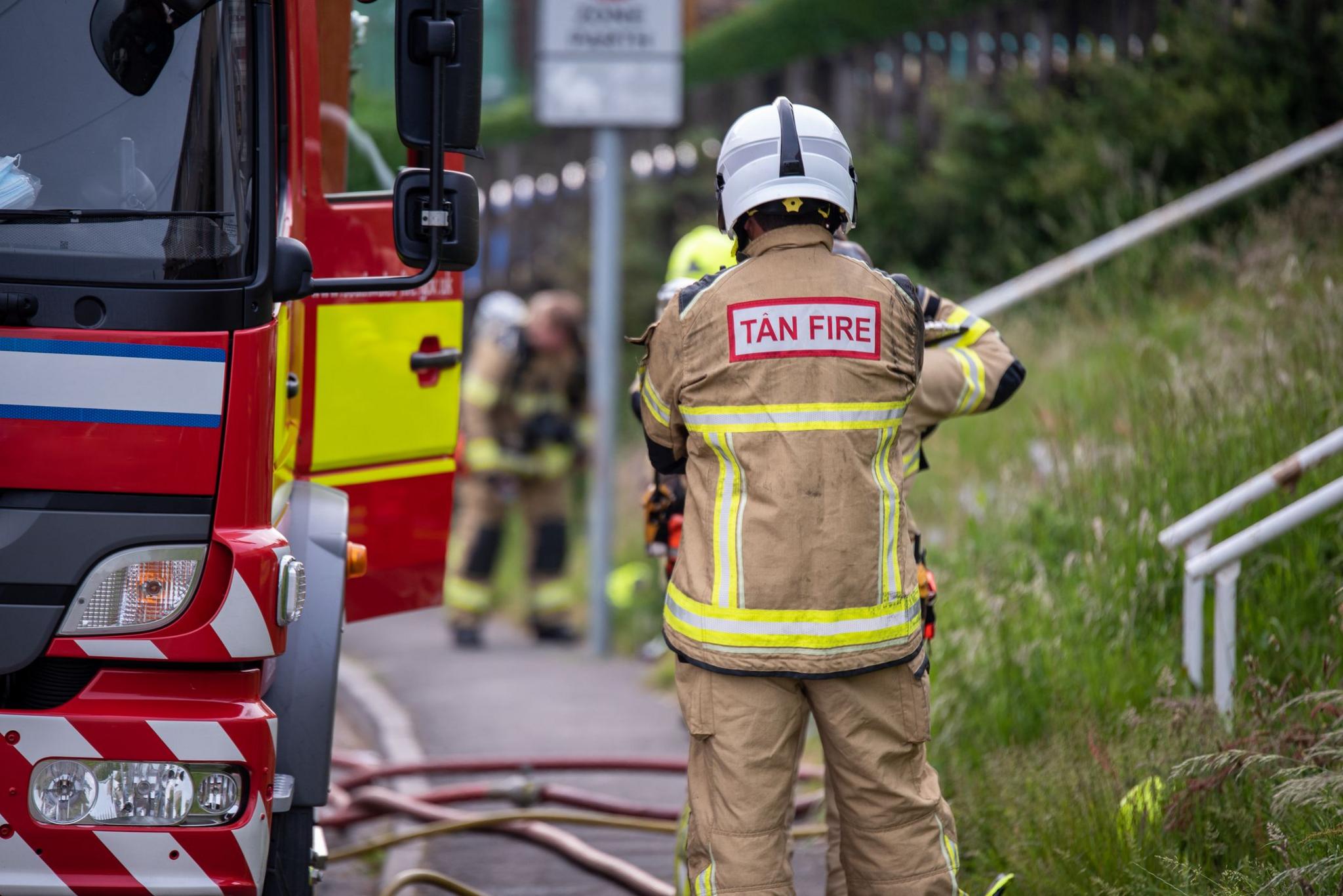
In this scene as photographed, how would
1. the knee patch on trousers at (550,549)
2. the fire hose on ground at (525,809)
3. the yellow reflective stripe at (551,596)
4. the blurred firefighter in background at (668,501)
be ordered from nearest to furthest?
the blurred firefighter in background at (668,501), the fire hose on ground at (525,809), the yellow reflective stripe at (551,596), the knee patch on trousers at (550,549)

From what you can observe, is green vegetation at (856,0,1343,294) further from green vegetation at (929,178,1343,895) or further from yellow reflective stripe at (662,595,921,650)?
yellow reflective stripe at (662,595,921,650)

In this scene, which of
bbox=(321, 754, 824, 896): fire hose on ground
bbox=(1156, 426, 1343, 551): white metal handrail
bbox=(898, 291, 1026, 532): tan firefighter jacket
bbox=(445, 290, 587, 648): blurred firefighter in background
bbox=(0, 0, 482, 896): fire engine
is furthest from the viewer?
bbox=(445, 290, 587, 648): blurred firefighter in background

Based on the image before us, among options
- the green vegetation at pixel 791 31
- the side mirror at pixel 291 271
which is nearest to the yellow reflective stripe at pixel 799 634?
the side mirror at pixel 291 271

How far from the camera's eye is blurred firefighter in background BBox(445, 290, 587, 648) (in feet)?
31.9

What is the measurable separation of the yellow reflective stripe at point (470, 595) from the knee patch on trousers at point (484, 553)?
0.24 feet

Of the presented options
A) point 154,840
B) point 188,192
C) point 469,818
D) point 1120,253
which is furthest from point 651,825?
point 1120,253

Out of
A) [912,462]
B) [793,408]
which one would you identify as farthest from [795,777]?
[912,462]

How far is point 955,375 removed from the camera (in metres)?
3.63

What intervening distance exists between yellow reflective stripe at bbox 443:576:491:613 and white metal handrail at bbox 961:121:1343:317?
3.74 m

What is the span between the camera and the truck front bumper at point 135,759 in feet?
9.56

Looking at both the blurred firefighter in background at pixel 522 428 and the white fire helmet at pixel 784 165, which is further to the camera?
the blurred firefighter in background at pixel 522 428

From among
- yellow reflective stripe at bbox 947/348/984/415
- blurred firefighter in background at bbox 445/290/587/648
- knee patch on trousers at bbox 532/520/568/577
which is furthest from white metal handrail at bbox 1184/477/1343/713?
blurred firefighter in background at bbox 445/290/587/648

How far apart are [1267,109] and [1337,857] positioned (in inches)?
223

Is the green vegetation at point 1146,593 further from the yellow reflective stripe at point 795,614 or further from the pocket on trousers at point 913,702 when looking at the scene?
the yellow reflective stripe at point 795,614
